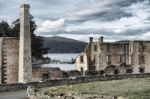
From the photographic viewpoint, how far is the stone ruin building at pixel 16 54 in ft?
201

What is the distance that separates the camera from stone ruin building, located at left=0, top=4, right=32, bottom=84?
61.2 meters

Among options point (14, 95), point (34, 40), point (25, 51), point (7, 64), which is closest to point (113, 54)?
point (34, 40)

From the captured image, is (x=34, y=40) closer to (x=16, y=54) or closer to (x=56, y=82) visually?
(x=16, y=54)

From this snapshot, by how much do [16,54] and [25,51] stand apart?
193cm

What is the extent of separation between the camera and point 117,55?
296ft

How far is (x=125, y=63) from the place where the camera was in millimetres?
88688

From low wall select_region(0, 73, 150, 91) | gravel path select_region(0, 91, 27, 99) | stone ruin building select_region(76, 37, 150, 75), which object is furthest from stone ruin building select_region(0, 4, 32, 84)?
stone ruin building select_region(76, 37, 150, 75)

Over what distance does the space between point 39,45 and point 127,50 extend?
29.7 metres

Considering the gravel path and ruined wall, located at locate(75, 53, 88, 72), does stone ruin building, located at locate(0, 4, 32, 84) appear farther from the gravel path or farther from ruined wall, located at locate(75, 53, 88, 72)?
ruined wall, located at locate(75, 53, 88, 72)

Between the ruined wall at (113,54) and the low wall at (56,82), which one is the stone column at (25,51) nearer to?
the low wall at (56,82)

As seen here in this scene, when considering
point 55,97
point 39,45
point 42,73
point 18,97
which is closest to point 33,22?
point 39,45

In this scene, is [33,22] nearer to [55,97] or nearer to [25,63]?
[25,63]

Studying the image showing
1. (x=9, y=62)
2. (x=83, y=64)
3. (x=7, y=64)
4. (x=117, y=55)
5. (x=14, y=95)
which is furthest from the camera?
(x=83, y=64)

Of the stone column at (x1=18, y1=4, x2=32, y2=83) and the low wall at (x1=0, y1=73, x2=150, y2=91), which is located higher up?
the stone column at (x1=18, y1=4, x2=32, y2=83)
